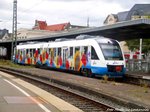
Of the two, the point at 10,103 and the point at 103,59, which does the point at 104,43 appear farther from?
the point at 10,103

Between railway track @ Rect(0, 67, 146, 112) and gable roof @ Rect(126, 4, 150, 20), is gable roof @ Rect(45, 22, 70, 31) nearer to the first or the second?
gable roof @ Rect(126, 4, 150, 20)

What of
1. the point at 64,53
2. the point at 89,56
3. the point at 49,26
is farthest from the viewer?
the point at 49,26

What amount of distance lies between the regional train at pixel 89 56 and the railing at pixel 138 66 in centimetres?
689

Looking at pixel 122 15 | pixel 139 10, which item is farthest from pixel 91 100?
pixel 122 15

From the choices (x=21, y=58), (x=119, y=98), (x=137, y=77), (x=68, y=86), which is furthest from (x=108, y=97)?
(x=21, y=58)

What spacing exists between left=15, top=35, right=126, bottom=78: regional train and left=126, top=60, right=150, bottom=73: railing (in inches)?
271

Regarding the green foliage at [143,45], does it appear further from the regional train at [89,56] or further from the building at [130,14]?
the regional train at [89,56]

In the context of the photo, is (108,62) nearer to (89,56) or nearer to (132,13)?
(89,56)

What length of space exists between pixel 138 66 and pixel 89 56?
1009 centimetres

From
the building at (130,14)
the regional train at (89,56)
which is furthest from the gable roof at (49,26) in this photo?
the regional train at (89,56)

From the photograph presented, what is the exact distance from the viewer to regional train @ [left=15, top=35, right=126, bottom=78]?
2927 cm

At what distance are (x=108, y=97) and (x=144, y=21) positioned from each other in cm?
1233

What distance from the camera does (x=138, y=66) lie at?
39344 millimetres

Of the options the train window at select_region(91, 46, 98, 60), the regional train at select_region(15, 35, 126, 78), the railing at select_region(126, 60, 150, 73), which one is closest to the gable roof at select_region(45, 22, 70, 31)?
the regional train at select_region(15, 35, 126, 78)
